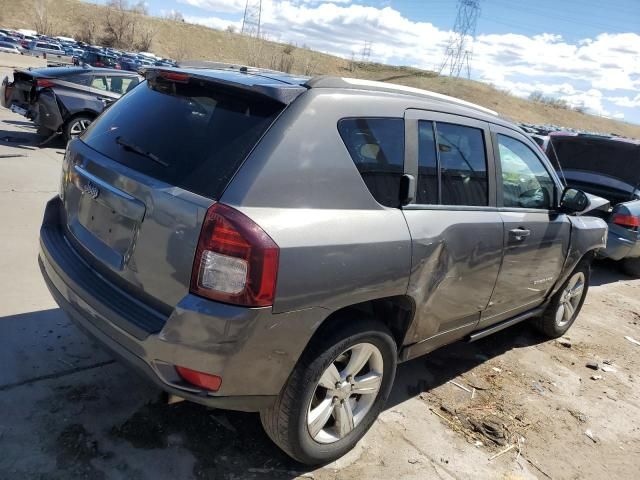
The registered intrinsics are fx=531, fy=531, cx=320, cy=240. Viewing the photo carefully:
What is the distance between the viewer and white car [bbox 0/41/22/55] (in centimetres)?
4202

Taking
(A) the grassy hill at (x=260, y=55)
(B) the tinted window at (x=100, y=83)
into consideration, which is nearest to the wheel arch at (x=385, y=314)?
(B) the tinted window at (x=100, y=83)

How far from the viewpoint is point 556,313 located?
4.88 metres

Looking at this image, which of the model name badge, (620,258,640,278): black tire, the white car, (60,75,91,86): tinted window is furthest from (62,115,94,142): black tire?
the white car

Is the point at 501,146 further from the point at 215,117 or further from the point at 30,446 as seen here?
the point at 30,446

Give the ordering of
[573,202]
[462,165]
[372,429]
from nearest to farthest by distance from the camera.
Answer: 1. [372,429]
2. [462,165]
3. [573,202]

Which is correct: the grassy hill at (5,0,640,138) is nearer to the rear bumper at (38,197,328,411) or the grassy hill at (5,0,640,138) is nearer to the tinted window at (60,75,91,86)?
the tinted window at (60,75,91,86)

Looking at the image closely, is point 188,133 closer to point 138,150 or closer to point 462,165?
point 138,150

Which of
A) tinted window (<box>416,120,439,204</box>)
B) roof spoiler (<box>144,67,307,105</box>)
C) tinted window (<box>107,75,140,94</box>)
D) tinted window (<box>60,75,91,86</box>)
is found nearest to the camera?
roof spoiler (<box>144,67,307,105</box>)

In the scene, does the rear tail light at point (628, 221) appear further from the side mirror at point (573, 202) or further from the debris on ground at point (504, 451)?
the debris on ground at point (504, 451)

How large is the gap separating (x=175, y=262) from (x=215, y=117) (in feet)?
2.43

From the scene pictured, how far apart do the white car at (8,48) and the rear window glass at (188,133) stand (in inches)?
1861

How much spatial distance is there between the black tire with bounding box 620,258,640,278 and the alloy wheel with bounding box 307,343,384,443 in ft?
21.6

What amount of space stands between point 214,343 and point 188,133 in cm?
103

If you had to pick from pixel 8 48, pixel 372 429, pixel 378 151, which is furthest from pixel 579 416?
pixel 8 48
